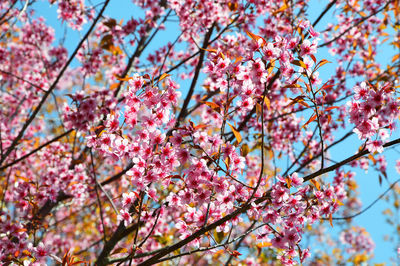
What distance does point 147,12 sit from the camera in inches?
208

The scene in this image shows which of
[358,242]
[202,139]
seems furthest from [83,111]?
[358,242]

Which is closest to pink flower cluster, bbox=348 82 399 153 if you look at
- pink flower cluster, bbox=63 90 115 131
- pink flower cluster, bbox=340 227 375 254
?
pink flower cluster, bbox=63 90 115 131

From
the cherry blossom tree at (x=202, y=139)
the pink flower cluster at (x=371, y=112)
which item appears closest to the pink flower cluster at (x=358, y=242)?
the cherry blossom tree at (x=202, y=139)

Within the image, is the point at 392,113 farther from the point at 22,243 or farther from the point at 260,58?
the point at 22,243

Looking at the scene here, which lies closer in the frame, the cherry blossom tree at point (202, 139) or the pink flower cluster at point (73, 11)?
the cherry blossom tree at point (202, 139)

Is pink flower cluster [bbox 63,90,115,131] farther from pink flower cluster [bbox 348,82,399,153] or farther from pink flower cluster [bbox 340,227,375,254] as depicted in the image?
pink flower cluster [bbox 340,227,375,254]

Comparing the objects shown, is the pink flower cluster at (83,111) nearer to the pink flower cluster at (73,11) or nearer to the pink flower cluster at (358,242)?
the pink flower cluster at (73,11)

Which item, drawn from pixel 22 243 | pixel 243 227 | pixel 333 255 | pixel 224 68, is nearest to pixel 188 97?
pixel 224 68

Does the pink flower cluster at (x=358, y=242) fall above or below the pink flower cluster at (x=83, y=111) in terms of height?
above

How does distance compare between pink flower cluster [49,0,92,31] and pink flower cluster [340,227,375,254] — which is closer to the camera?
pink flower cluster [49,0,92,31]

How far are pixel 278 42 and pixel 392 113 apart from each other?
2.75 ft

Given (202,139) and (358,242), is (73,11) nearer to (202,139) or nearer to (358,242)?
(202,139)

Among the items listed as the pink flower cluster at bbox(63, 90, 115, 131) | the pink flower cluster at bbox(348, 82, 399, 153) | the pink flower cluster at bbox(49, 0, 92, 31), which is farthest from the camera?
the pink flower cluster at bbox(49, 0, 92, 31)

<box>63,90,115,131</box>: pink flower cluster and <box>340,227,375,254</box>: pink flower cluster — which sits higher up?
<box>340,227,375,254</box>: pink flower cluster
